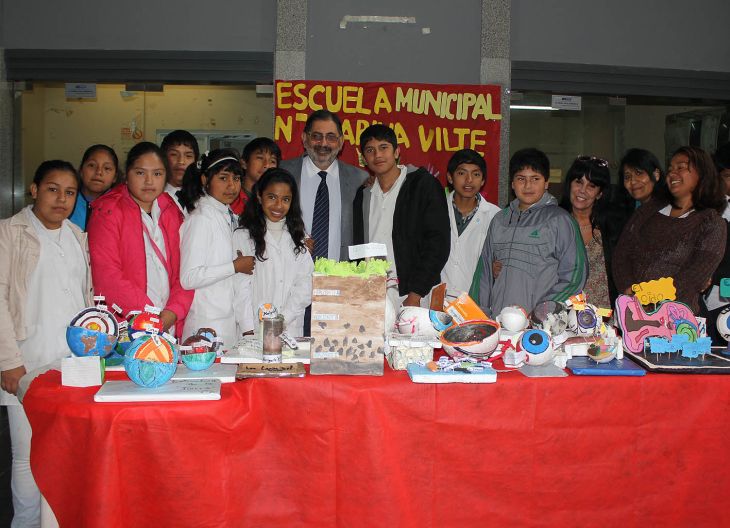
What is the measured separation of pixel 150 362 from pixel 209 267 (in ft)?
3.17

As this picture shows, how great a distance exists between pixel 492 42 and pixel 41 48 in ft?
12.3

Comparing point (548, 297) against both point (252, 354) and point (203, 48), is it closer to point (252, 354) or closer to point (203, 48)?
point (252, 354)

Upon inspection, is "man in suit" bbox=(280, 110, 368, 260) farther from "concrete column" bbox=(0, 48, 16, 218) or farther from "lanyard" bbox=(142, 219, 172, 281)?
"concrete column" bbox=(0, 48, 16, 218)

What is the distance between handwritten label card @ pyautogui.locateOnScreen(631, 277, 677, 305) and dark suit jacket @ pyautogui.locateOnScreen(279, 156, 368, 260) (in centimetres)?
Answer: 167

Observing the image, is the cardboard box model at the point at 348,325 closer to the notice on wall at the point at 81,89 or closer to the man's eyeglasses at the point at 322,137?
the man's eyeglasses at the point at 322,137

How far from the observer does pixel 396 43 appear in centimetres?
564

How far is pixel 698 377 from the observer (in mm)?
2381

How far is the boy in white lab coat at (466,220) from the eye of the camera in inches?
154

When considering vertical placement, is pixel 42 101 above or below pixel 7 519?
above

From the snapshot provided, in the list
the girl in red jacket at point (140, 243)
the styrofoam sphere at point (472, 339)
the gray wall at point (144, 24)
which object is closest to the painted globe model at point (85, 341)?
the girl in red jacket at point (140, 243)

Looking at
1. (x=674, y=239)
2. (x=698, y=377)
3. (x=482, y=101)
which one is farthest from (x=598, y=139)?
(x=698, y=377)

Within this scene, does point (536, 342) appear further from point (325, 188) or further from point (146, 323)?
point (325, 188)

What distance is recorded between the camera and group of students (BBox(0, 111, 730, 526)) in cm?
271

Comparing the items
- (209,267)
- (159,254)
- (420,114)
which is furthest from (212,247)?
(420,114)
